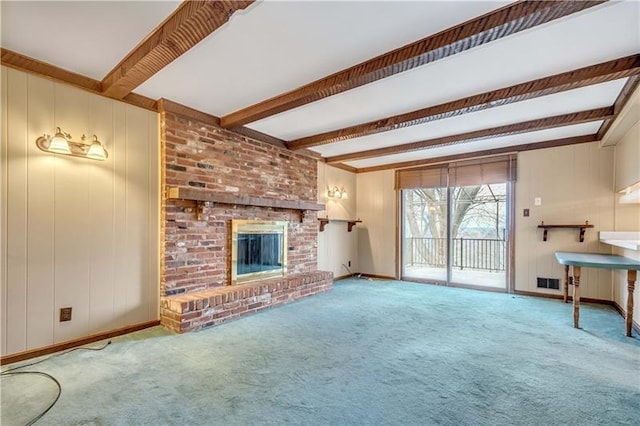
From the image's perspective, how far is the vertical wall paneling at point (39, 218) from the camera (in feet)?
8.33

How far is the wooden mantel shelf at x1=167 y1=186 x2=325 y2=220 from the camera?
10.8 ft

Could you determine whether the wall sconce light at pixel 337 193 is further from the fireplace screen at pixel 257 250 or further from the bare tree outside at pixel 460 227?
the fireplace screen at pixel 257 250

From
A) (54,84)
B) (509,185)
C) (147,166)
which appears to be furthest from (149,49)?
(509,185)

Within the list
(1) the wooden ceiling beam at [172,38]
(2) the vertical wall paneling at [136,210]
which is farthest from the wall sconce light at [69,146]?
(1) the wooden ceiling beam at [172,38]

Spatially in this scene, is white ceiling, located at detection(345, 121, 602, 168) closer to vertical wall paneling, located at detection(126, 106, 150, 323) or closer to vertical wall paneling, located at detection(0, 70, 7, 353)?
vertical wall paneling, located at detection(126, 106, 150, 323)

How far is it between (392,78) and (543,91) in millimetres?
1376

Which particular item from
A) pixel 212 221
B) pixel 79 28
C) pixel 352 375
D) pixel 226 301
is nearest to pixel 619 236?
pixel 352 375

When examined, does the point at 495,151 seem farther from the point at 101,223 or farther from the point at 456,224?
the point at 101,223

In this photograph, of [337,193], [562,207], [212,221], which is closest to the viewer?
[212,221]

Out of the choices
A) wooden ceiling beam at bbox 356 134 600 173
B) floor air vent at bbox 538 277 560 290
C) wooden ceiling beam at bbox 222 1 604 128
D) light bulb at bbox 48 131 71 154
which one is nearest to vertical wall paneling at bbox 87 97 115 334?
light bulb at bbox 48 131 71 154

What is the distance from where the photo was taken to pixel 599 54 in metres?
2.39

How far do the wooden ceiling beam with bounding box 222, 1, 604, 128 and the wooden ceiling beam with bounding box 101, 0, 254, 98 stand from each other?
1117 millimetres

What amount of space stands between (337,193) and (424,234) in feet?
8.06

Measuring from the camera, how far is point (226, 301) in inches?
138
